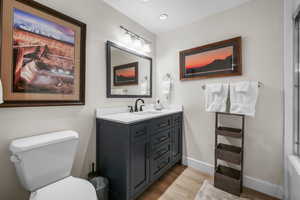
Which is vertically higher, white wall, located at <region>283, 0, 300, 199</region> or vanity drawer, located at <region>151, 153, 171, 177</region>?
white wall, located at <region>283, 0, 300, 199</region>

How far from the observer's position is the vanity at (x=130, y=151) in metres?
1.24

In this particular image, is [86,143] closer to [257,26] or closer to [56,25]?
[56,25]

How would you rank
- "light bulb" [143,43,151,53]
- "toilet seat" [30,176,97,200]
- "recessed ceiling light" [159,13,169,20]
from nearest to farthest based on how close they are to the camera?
"toilet seat" [30,176,97,200] → "recessed ceiling light" [159,13,169,20] → "light bulb" [143,43,151,53]

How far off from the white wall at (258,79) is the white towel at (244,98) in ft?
0.68

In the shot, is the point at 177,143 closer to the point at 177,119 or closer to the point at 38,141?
the point at 177,119

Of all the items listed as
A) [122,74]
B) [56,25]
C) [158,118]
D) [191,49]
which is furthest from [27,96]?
[191,49]

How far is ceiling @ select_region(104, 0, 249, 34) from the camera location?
164 centimetres

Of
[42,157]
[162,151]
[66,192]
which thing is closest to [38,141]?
[42,157]

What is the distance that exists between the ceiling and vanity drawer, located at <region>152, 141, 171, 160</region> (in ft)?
6.08

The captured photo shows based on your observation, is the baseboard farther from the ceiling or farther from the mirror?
the ceiling

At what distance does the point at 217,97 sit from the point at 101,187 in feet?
5.46

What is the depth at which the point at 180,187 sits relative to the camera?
1.64 metres

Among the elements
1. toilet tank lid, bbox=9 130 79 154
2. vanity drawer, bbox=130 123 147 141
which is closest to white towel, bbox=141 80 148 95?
vanity drawer, bbox=130 123 147 141

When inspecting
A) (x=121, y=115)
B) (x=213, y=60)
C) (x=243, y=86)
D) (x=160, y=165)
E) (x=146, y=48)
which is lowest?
(x=160, y=165)
